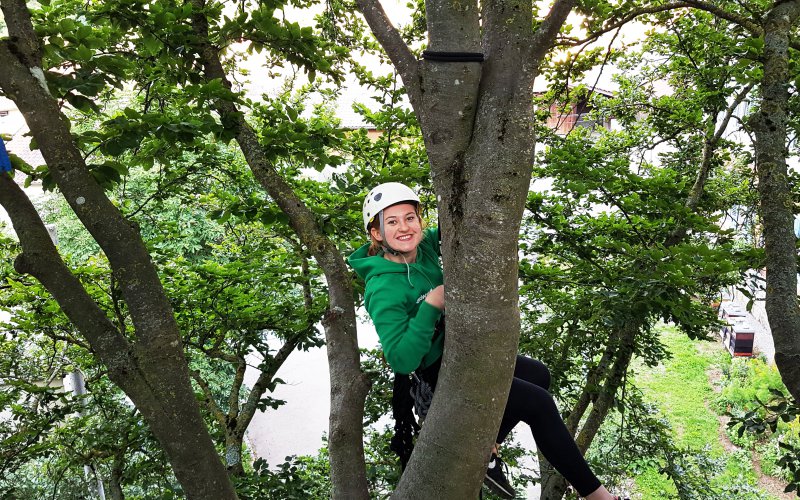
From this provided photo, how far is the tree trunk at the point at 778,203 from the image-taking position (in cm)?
260

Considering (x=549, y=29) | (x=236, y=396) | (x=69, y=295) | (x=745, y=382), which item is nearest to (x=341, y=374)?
(x=69, y=295)

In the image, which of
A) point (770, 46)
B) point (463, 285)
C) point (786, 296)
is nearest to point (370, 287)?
point (463, 285)

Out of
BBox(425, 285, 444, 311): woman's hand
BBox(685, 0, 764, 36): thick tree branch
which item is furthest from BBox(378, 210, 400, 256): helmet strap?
BBox(685, 0, 764, 36): thick tree branch

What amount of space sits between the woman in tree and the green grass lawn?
372 inches

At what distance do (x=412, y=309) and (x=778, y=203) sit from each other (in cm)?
185

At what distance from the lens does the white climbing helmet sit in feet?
7.17

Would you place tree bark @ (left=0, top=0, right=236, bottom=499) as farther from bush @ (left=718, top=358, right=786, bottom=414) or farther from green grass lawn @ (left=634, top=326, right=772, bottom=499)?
bush @ (left=718, top=358, right=786, bottom=414)

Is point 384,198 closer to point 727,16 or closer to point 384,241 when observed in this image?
point 384,241

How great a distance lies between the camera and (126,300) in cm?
193

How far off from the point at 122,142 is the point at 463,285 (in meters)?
1.91

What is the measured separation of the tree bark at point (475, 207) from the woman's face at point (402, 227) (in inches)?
22.4

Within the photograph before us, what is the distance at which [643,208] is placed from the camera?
4934 millimetres

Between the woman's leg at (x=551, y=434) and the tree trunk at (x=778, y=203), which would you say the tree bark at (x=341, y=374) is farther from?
the tree trunk at (x=778, y=203)

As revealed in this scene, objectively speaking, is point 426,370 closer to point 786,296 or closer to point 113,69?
point 786,296
